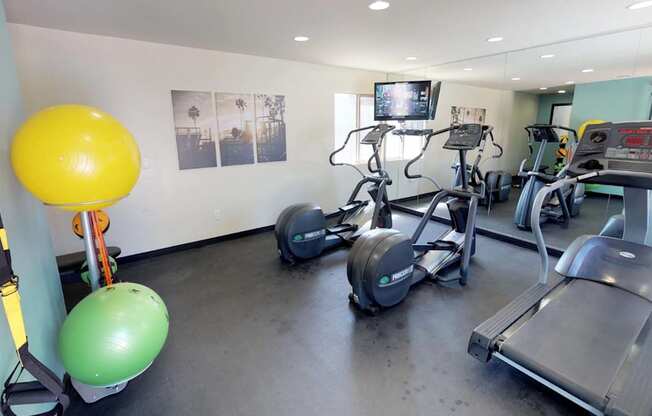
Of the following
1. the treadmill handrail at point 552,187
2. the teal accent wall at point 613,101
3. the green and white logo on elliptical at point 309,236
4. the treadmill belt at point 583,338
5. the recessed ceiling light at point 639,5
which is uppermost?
the recessed ceiling light at point 639,5

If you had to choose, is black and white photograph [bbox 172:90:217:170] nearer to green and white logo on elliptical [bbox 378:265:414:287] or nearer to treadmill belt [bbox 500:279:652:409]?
green and white logo on elliptical [bbox 378:265:414:287]

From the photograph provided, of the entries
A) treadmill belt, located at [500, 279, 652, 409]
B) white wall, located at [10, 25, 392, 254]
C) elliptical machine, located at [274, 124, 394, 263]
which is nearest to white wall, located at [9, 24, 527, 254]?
white wall, located at [10, 25, 392, 254]

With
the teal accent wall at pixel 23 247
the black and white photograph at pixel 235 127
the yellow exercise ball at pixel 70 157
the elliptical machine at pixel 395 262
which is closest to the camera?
the yellow exercise ball at pixel 70 157

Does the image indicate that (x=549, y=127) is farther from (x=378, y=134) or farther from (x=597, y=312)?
(x=597, y=312)

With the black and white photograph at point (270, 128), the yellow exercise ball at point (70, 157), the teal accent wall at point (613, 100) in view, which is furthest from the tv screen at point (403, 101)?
the yellow exercise ball at point (70, 157)

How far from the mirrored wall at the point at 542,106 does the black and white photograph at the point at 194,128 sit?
374 cm

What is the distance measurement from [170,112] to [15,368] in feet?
10.4

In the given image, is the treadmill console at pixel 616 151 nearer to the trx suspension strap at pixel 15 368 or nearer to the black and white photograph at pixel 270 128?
the trx suspension strap at pixel 15 368

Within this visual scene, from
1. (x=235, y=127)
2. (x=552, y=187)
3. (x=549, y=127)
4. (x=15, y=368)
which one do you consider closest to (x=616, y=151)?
(x=552, y=187)

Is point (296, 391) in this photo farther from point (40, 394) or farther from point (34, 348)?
point (34, 348)

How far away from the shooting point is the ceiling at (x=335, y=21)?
2553mm

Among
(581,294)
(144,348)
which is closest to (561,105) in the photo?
(581,294)

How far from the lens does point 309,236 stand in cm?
377

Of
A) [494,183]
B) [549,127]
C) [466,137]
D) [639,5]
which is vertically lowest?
[494,183]
